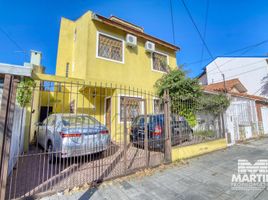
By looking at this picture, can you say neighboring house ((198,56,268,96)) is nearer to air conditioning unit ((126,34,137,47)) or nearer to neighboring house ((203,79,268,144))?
neighboring house ((203,79,268,144))

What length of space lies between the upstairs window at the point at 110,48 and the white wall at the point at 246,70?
56.5ft

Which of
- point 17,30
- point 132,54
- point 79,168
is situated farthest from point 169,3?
point 17,30

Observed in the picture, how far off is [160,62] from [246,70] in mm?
14030

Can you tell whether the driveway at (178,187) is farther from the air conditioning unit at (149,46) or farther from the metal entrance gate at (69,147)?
the air conditioning unit at (149,46)

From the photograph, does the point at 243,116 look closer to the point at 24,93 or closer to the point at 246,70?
the point at 246,70

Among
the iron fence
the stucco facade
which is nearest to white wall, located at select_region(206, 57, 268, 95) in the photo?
the stucco facade

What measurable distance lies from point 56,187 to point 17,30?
1227 cm

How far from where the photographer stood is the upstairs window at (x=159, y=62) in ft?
36.1

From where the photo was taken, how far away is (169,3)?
22.9 ft

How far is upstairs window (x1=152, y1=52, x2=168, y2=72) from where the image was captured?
1099 centimetres

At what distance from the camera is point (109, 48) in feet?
29.3

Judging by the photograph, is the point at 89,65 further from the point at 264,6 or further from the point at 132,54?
the point at 264,6

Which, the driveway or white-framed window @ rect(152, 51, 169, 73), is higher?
white-framed window @ rect(152, 51, 169, 73)

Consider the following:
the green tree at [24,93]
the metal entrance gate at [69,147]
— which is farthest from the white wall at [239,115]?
the green tree at [24,93]
